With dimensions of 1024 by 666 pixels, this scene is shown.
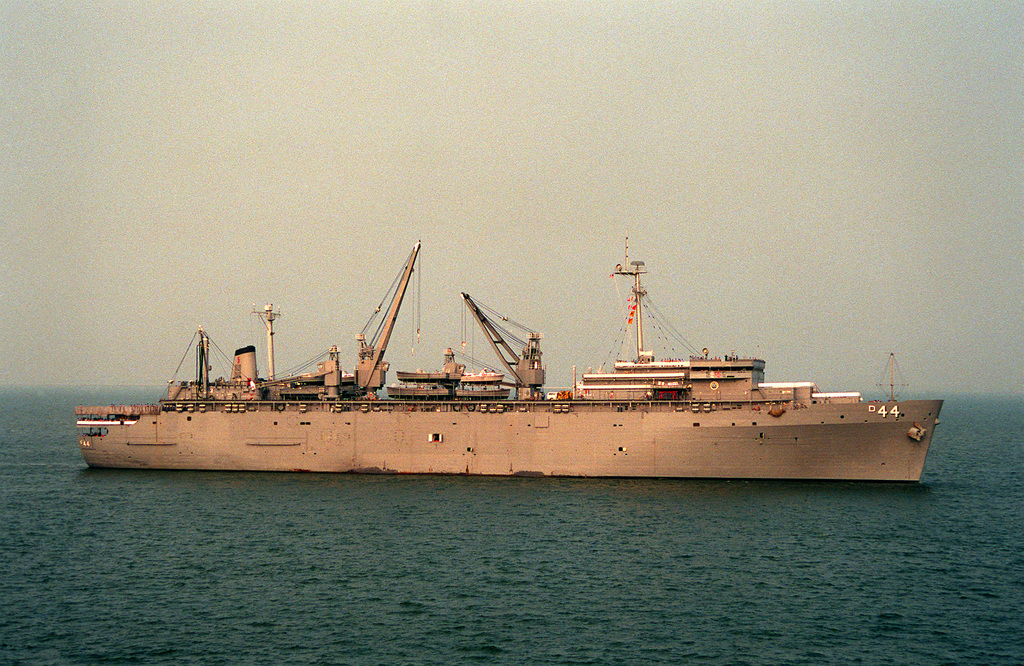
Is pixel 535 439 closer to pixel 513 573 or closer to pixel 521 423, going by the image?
pixel 521 423

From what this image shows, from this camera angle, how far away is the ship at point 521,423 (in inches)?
1622

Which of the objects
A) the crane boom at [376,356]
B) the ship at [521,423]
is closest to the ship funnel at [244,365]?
the ship at [521,423]

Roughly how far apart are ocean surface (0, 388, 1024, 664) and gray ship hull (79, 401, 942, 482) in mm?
1459

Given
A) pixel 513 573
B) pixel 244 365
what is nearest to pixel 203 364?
pixel 244 365

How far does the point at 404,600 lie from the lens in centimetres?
2514

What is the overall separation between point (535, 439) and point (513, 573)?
16.8 metres

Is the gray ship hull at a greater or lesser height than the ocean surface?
greater

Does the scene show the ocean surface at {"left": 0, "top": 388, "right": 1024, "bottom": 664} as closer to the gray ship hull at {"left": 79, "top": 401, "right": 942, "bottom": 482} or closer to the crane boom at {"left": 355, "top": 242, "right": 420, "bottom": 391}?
the gray ship hull at {"left": 79, "top": 401, "right": 942, "bottom": 482}

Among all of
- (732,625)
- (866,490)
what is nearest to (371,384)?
(866,490)

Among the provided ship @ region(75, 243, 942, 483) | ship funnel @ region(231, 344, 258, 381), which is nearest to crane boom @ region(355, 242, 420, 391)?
ship @ region(75, 243, 942, 483)

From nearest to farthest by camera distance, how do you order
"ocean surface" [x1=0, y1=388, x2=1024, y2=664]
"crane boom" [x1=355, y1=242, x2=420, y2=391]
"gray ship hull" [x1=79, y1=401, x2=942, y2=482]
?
"ocean surface" [x1=0, y1=388, x2=1024, y2=664], "gray ship hull" [x1=79, y1=401, x2=942, y2=482], "crane boom" [x1=355, y1=242, x2=420, y2=391]

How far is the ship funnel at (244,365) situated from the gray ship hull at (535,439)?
2465 millimetres

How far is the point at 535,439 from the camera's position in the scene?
44.3 meters

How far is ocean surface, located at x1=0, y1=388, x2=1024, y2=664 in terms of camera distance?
21.8 meters
